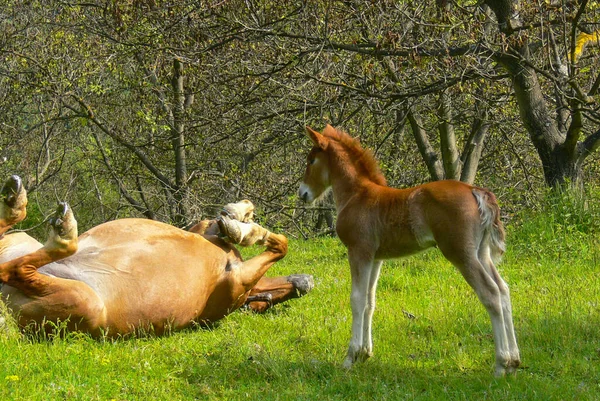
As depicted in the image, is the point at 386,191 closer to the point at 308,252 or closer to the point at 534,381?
the point at 534,381

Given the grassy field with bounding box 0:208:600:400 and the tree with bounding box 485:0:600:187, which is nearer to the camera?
the grassy field with bounding box 0:208:600:400

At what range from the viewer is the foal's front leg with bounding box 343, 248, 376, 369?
203 inches

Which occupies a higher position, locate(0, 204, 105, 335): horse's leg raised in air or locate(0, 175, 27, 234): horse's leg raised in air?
locate(0, 175, 27, 234): horse's leg raised in air

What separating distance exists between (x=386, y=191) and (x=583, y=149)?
5328mm

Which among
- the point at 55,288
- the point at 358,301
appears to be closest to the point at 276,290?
the point at 358,301

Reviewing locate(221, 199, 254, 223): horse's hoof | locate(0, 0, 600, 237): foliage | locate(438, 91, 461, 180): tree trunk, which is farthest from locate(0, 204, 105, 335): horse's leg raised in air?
locate(438, 91, 461, 180): tree trunk

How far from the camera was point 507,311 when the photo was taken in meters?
4.87

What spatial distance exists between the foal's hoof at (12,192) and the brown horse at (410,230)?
92.9 inches

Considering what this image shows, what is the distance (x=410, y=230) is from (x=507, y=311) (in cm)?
83

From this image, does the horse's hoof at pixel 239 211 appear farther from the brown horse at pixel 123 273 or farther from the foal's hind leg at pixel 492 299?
the foal's hind leg at pixel 492 299

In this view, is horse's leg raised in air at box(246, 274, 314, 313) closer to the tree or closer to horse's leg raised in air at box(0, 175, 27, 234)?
horse's leg raised in air at box(0, 175, 27, 234)

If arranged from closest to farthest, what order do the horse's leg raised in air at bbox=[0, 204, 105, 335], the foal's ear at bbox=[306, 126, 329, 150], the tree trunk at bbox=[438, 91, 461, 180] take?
the horse's leg raised in air at bbox=[0, 204, 105, 335] → the foal's ear at bbox=[306, 126, 329, 150] → the tree trunk at bbox=[438, 91, 461, 180]

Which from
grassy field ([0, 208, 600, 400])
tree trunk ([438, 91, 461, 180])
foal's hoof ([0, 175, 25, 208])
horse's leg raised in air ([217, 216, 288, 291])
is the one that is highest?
tree trunk ([438, 91, 461, 180])

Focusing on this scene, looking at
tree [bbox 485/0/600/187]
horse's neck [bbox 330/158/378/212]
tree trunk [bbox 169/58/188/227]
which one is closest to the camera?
horse's neck [bbox 330/158/378/212]
